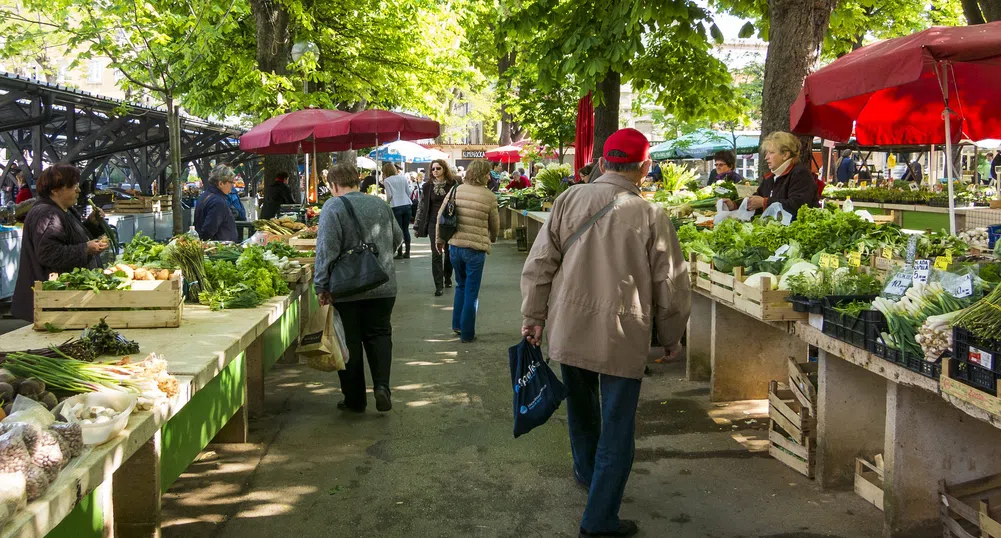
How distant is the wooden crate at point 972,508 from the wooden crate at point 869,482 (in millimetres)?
377

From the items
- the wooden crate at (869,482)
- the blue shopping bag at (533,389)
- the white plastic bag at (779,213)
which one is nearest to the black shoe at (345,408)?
the blue shopping bag at (533,389)

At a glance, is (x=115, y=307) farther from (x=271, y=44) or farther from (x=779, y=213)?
(x=271, y=44)

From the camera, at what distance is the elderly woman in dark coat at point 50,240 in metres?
6.04

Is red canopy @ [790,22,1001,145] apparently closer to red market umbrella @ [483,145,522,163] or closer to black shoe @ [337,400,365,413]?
black shoe @ [337,400,365,413]

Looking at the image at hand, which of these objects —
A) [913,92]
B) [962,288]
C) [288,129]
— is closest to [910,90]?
[913,92]

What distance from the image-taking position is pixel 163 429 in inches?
161

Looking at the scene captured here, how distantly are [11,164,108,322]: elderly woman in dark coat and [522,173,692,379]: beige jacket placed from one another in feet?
12.1

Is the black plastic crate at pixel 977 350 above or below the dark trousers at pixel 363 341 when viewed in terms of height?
above

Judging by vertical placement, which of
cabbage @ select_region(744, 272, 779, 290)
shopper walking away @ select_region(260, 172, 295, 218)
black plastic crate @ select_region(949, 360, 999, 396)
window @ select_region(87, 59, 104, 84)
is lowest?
black plastic crate @ select_region(949, 360, 999, 396)

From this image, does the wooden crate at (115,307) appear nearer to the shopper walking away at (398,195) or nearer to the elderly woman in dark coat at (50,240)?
the elderly woman in dark coat at (50,240)

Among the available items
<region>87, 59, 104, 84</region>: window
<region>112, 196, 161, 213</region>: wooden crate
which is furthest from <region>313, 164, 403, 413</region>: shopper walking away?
<region>87, 59, 104, 84</region>: window

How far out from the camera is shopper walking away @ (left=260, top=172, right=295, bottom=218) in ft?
49.2

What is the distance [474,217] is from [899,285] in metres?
5.00

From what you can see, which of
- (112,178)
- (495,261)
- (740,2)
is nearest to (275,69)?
(495,261)
